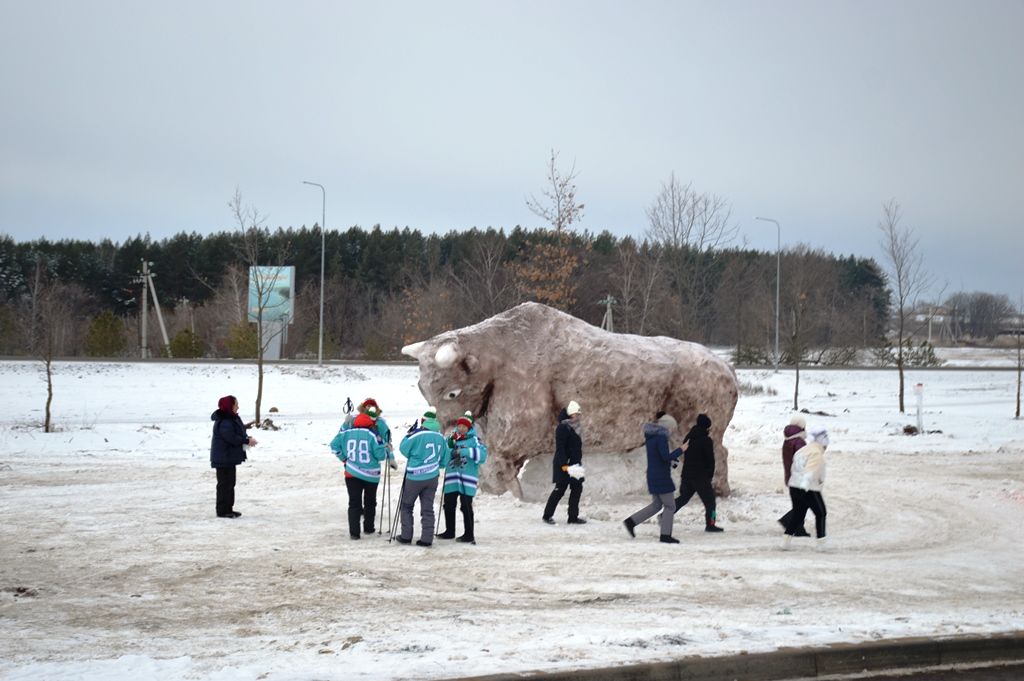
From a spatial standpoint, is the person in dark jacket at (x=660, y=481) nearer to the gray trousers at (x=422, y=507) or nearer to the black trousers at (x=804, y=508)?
the black trousers at (x=804, y=508)

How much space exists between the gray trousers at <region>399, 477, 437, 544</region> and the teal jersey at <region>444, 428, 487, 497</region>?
0.40 metres

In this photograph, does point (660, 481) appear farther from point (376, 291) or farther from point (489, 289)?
point (376, 291)

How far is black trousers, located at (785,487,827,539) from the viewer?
13.1m

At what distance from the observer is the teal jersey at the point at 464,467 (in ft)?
41.8

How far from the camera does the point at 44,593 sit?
9.40 meters

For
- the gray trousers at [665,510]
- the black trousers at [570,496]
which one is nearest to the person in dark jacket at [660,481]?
the gray trousers at [665,510]

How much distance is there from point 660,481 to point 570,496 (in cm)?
179

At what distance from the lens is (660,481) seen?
514 inches

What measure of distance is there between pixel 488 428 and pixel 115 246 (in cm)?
7082

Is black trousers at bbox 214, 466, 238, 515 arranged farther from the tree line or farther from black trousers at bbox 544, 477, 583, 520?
the tree line

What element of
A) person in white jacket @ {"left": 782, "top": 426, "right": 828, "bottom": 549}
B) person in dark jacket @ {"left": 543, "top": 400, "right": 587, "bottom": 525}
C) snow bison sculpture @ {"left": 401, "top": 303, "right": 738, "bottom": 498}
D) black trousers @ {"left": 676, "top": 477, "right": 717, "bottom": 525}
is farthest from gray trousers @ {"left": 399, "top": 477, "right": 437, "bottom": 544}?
person in white jacket @ {"left": 782, "top": 426, "right": 828, "bottom": 549}

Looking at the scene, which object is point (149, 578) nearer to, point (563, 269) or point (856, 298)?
point (563, 269)

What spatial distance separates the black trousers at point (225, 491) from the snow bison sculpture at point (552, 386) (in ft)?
12.1

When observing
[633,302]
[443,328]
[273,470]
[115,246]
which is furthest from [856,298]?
[273,470]
